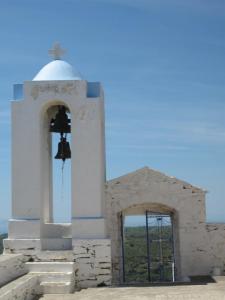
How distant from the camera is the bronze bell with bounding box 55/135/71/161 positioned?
38.8 ft

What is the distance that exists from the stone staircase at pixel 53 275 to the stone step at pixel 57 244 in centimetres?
67

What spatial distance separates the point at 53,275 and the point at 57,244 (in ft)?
4.21

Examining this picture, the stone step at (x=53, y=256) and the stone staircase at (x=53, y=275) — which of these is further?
the stone step at (x=53, y=256)

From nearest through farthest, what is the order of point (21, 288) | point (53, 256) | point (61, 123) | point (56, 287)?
point (21, 288) < point (56, 287) < point (53, 256) < point (61, 123)

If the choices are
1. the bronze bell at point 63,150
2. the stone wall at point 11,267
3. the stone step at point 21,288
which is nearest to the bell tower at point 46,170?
the bronze bell at point 63,150

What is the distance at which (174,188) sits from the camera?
13281mm

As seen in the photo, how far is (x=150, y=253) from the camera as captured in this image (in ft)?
100

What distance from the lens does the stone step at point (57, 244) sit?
11000mm

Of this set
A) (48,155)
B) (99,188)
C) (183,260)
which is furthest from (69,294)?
(183,260)

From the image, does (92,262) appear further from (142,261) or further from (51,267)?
(142,261)

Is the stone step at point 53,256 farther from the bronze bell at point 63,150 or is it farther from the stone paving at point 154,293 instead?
the bronze bell at point 63,150

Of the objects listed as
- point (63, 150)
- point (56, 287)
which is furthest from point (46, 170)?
point (56, 287)

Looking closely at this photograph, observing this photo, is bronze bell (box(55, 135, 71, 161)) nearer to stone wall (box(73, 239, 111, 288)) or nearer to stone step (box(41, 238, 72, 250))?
stone step (box(41, 238, 72, 250))

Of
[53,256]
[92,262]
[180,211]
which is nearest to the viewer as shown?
[53,256]
